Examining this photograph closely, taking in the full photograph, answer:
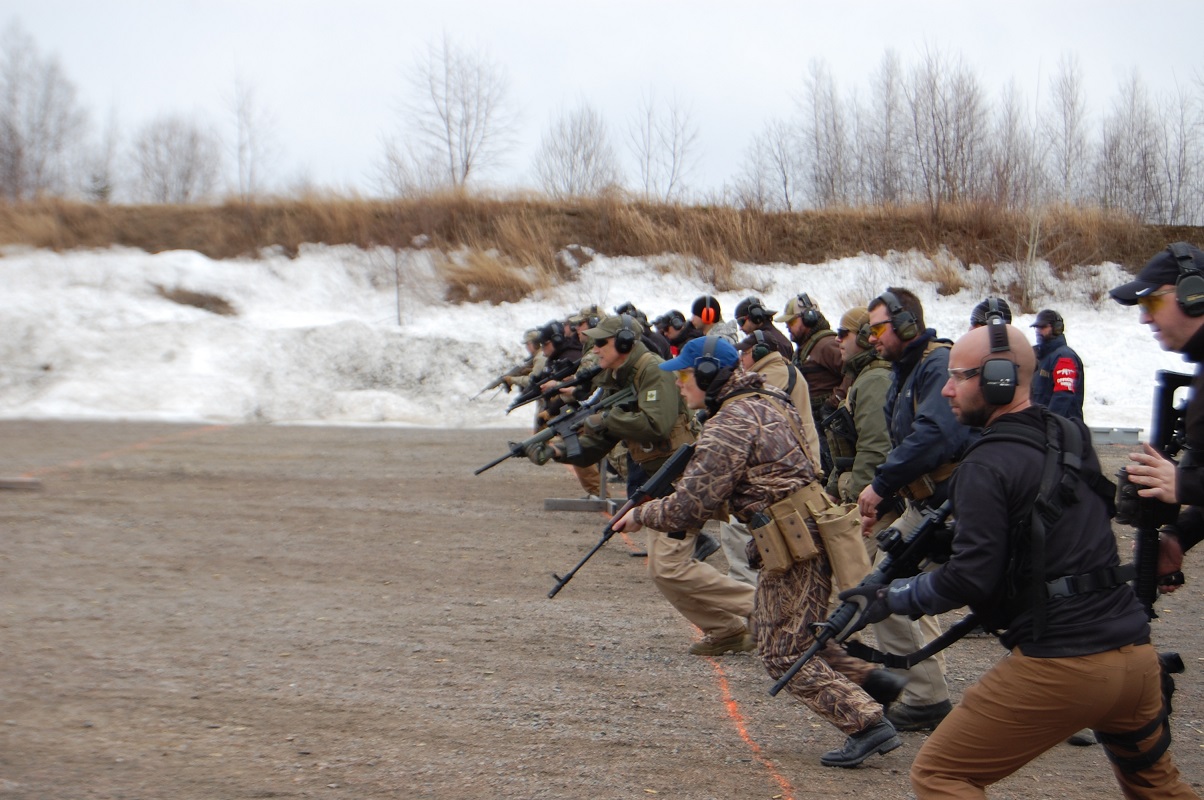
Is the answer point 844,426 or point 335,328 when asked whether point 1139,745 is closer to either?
point 844,426

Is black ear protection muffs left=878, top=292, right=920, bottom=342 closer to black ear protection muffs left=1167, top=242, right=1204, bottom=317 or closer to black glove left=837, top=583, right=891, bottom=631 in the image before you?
black ear protection muffs left=1167, top=242, right=1204, bottom=317

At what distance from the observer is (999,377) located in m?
3.03

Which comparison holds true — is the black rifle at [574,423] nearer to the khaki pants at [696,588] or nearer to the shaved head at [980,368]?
the khaki pants at [696,588]

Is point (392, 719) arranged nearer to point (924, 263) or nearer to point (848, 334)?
point (848, 334)

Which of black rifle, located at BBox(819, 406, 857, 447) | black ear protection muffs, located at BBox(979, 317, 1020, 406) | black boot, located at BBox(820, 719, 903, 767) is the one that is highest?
black ear protection muffs, located at BBox(979, 317, 1020, 406)

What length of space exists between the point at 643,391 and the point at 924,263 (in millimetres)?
22380

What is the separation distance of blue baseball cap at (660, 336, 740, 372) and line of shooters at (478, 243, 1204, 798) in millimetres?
13

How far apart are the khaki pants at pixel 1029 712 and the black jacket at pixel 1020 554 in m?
0.05

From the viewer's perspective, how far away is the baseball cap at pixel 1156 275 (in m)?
3.55

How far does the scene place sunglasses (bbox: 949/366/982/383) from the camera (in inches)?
123

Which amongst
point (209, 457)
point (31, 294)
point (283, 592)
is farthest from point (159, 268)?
point (283, 592)

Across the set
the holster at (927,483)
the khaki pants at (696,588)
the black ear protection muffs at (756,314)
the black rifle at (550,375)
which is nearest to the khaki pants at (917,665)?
the holster at (927,483)

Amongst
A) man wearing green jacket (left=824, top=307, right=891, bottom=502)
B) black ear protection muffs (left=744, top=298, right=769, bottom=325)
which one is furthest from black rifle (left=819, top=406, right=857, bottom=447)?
black ear protection muffs (left=744, top=298, right=769, bottom=325)

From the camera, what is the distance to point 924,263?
27.7 metres
